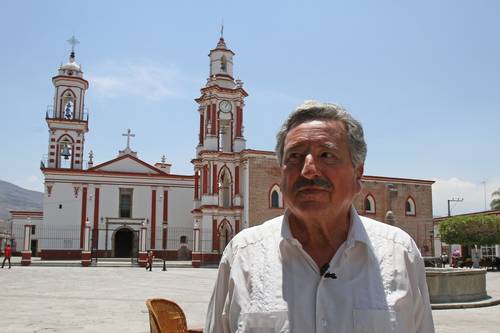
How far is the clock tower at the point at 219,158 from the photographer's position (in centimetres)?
3222

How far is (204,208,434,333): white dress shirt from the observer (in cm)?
166

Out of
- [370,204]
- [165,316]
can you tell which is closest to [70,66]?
[370,204]

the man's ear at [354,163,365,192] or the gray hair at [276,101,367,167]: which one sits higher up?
the gray hair at [276,101,367,167]

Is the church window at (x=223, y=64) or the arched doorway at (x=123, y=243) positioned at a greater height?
the church window at (x=223, y=64)

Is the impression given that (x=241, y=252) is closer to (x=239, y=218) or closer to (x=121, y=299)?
(x=121, y=299)

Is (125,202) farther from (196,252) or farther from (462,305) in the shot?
(462,305)

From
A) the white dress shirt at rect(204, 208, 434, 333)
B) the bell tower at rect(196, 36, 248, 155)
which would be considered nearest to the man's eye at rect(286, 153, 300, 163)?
the white dress shirt at rect(204, 208, 434, 333)

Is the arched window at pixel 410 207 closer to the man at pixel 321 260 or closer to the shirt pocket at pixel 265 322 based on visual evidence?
the man at pixel 321 260

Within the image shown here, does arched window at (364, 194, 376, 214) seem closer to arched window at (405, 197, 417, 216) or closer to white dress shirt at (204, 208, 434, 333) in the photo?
arched window at (405, 197, 417, 216)

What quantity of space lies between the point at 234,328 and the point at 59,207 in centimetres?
3734

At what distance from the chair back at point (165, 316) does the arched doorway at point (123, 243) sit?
34351 millimetres

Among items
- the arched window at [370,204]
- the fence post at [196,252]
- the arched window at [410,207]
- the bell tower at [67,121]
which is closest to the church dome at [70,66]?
the bell tower at [67,121]

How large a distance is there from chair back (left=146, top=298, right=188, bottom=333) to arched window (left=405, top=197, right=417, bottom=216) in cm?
3564

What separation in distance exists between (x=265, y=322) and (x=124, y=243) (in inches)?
1479
